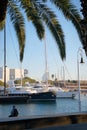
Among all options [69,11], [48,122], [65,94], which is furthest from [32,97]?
[48,122]

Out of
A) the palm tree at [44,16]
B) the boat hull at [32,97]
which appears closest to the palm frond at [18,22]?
the palm tree at [44,16]

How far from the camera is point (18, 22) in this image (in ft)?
53.7

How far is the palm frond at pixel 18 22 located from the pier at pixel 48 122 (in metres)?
6.44

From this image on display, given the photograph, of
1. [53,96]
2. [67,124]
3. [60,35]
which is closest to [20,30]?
[60,35]

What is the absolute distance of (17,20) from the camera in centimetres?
1628

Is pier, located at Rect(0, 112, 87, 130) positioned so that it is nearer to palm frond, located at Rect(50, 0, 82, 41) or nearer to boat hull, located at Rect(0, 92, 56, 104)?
palm frond, located at Rect(50, 0, 82, 41)

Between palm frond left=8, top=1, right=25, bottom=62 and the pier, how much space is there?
6442 mm

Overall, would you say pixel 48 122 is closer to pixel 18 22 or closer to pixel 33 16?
pixel 33 16

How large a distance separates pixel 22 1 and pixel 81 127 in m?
6.38

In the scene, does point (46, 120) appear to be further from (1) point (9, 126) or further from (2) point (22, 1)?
(2) point (22, 1)

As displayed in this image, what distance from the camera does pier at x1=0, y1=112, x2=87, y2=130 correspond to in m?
9.12

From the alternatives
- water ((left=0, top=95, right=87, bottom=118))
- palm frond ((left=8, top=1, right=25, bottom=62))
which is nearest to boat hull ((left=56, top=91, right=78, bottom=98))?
water ((left=0, top=95, right=87, bottom=118))

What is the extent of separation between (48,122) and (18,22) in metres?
7.40

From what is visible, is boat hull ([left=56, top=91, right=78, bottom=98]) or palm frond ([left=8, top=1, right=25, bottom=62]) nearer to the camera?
palm frond ([left=8, top=1, right=25, bottom=62])
